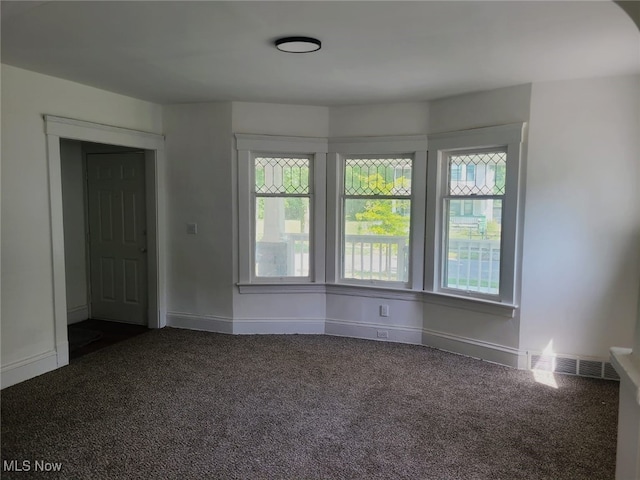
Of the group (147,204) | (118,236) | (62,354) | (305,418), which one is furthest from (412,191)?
(62,354)

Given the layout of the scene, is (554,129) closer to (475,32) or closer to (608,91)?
(608,91)

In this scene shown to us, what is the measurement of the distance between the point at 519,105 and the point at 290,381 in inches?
119

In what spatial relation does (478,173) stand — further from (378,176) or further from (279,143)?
(279,143)

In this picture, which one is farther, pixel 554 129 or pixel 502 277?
pixel 502 277

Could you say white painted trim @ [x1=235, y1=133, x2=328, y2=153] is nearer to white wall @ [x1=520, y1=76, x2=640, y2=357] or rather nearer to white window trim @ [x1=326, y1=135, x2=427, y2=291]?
white window trim @ [x1=326, y1=135, x2=427, y2=291]

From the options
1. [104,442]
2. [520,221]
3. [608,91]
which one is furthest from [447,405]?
[608,91]

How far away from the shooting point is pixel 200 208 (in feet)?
15.8

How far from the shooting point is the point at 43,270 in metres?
3.66

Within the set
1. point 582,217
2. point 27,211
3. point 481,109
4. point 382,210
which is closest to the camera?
point 27,211

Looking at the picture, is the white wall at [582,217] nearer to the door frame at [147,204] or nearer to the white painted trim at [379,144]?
the white painted trim at [379,144]

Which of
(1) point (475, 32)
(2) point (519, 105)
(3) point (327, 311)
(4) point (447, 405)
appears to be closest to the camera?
(1) point (475, 32)

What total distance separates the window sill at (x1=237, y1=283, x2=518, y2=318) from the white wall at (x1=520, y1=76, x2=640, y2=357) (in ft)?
1.21

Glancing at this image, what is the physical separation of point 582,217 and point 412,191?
4.98 feet

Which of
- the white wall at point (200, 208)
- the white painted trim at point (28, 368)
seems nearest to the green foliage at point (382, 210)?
the white wall at point (200, 208)
